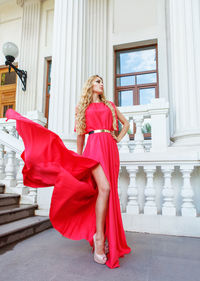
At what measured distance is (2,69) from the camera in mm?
7258

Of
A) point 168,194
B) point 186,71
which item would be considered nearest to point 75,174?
point 168,194

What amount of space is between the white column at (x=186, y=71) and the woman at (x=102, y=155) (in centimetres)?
113

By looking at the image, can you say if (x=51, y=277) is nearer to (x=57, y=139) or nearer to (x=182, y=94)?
(x=57, y=139)

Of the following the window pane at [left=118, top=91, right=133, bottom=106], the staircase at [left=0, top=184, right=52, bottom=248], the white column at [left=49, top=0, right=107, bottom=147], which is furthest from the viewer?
the window pane at [left=118, top=91, right=133, bottom=106]

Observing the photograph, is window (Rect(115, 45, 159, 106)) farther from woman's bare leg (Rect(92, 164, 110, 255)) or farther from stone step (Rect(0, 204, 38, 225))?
woman's bare leg (Rect(92, 164, 110, 255))

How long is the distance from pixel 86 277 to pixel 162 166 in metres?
1.81

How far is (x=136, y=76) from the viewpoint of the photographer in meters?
5.81

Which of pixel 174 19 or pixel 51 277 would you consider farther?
pixel 174 19

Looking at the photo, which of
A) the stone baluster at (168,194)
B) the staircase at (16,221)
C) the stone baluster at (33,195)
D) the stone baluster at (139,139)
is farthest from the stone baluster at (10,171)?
the stone baluster at (168,194)

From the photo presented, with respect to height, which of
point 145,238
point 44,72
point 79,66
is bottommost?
point 145,238

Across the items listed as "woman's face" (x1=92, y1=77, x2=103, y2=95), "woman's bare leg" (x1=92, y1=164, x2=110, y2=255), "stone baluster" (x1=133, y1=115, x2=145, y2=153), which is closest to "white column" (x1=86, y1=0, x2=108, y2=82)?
"stone baluster" (x1=133, y1=115, x2=145, y2=153)

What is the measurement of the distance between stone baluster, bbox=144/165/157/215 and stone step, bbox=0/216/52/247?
4.55ft

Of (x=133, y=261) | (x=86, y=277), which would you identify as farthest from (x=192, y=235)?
(x=86, y=277)

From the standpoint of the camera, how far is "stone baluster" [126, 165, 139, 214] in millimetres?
3018
